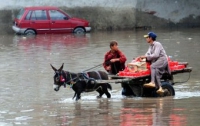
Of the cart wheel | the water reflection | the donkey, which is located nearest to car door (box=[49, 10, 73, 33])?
the donkey

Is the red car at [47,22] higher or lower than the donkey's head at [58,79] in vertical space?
higher

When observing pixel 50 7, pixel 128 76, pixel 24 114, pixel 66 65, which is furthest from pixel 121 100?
pixel 50 7

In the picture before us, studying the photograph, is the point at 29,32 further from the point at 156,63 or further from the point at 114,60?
the point at 156,63

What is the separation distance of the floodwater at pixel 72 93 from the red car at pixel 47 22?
4.48 m

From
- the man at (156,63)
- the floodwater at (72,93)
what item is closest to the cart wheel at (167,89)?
the floodwater at (72,93)

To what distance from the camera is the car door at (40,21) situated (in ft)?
111

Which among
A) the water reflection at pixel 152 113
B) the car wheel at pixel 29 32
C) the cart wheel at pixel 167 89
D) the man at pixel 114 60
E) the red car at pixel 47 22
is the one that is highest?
the red car at pixel 47 22

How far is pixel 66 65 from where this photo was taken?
2048 cm

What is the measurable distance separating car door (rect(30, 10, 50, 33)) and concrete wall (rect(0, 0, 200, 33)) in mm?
2519

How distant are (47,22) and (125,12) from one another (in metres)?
5.29

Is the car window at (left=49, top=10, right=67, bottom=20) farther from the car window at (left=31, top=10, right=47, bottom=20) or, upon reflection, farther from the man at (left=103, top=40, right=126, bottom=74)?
the man at (left=103, top=40, right=126, bottom=74)

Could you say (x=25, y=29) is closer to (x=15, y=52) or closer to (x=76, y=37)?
(x=76, y=37)

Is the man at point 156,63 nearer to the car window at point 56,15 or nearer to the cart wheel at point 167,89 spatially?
the cart wheel at point 167,89

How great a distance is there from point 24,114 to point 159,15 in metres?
25.9
